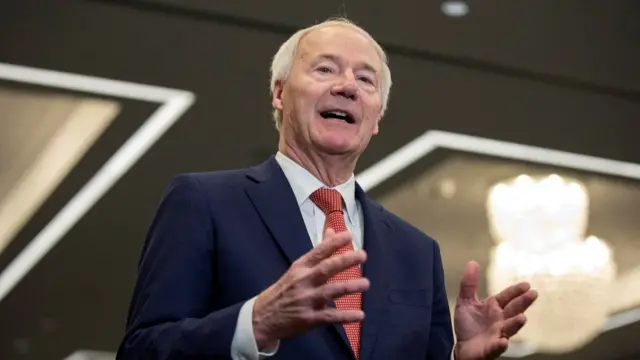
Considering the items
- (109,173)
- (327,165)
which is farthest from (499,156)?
(327,165)

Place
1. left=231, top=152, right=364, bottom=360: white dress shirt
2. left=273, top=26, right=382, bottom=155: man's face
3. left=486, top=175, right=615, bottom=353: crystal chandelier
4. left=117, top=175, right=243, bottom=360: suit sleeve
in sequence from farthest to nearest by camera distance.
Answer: left=486, top=175, right=615, bottom=353: crystal chandelier
left=273, top=26, right=382, bottom=155: man's face
left=231, top=152, right=364, bottom=360: white dress shirt
left=117, top=175, right=243, bottom=360: suit sleeve

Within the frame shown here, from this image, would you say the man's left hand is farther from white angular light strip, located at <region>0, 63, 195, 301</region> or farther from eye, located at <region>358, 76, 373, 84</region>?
white angular light strip, located at <region>0, 63, 195, 301</region>

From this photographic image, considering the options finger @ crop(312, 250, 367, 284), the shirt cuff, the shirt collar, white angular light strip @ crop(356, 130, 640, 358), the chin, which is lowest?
the shirt cuff

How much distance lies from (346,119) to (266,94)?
225cm

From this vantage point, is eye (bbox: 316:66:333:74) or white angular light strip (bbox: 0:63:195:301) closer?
eye (bbox: 316:66:333:74)

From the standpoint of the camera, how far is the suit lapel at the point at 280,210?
147 centimetres

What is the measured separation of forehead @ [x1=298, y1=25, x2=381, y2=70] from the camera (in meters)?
1.74

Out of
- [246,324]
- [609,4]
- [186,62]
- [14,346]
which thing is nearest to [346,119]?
[246,324]

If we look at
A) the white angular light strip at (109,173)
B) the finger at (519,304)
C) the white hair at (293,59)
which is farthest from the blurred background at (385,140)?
the finger at (519,304)

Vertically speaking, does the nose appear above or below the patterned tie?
above

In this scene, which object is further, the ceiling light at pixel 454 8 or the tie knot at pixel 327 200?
the ceiling light at pixel 454 8

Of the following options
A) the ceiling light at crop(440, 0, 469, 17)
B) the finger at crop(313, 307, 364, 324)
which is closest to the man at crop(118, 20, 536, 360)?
the finger at crop(313, 307, 364, 324)

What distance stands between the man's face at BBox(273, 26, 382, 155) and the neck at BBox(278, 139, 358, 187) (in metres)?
0.01

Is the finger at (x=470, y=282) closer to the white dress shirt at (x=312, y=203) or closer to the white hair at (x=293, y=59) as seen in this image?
the white dress shirt at (x=312, y=203)
